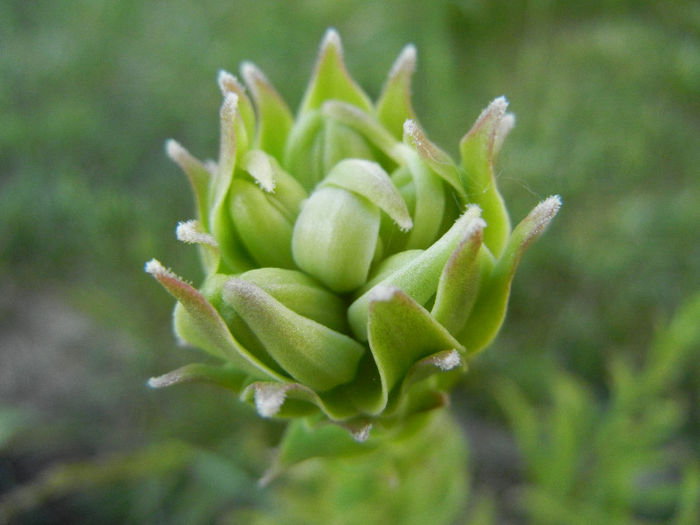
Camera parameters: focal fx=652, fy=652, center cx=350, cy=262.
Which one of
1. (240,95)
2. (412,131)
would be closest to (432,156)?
(412,131)

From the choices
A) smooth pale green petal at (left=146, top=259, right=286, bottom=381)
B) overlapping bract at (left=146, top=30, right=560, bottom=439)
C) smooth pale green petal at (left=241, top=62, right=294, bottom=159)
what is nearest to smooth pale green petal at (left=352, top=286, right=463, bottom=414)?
overlapping bract at (left=146, top=30, right=560, bottom=439)

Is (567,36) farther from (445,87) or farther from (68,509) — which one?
(68,509)

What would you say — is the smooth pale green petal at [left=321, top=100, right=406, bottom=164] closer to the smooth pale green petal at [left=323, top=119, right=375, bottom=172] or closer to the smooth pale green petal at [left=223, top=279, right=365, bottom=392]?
the smooth pale green petal at [left=323, top=119, right=375, bottom=172]

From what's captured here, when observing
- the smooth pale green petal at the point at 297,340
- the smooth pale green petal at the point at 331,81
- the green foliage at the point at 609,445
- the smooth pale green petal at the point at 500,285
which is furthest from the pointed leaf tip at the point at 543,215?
the green foliage at the point at 609,445

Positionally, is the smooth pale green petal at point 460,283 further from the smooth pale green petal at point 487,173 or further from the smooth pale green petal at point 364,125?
the smooth pale green petal at point 364,125

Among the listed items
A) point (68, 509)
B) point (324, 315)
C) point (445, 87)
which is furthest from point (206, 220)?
point (68, 509)

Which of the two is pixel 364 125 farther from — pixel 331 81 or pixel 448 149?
pixel 448 149
